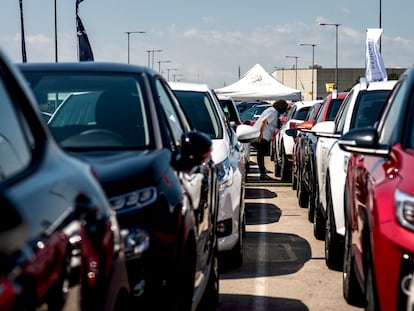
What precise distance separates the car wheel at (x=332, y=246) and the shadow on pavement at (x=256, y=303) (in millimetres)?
1121

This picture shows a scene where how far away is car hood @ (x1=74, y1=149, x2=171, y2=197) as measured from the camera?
167 inches

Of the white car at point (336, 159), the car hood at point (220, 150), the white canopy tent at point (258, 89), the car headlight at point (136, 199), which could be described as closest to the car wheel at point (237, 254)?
the car hood at point (220, 150)

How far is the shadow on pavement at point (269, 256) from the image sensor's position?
30.6ft

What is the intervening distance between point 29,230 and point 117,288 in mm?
993

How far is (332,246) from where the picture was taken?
907 cm

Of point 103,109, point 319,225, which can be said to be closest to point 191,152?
point 103,109

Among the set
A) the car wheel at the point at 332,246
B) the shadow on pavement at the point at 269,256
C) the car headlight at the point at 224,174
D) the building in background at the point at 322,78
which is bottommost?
the building in background at the point at 322,78

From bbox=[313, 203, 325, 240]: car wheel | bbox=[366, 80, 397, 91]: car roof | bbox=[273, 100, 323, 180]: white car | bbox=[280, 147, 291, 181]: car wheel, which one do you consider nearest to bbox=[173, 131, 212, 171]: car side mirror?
bbox=[366, 80, 397, 91]: car roof

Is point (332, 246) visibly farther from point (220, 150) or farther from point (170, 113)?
point (170, 113)

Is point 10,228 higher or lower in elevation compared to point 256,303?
higher

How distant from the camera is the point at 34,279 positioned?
8.20ft

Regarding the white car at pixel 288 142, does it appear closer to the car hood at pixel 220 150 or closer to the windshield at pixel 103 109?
the car hood at pixel 220 150

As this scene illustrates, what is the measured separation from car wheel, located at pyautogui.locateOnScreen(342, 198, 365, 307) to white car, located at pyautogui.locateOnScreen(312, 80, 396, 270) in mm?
1110

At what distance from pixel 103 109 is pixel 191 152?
697mm
